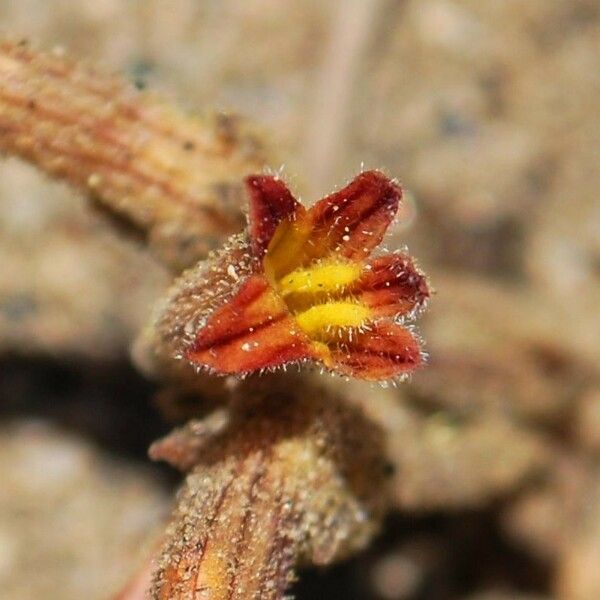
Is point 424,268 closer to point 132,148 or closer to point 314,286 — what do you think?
point 132,148

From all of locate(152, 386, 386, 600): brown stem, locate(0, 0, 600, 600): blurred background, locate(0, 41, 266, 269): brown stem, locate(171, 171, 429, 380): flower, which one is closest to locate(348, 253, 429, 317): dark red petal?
locate(171, 171, 429, 380): flower

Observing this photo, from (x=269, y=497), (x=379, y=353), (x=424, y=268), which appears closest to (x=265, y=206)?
(x=379, y=353)

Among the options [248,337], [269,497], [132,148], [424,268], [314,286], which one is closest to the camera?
[248,337]

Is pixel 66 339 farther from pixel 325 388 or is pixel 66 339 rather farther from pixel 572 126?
pixel 572 126

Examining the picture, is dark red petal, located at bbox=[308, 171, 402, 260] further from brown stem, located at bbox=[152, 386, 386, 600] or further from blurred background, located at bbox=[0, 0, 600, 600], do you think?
blurred background, located at bbox=[0, 0, 600, 600]

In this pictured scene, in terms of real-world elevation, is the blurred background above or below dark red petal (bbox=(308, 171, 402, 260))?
above

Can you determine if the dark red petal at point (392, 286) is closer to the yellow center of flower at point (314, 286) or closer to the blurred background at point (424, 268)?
the yellow center of flower at point (314, 286)

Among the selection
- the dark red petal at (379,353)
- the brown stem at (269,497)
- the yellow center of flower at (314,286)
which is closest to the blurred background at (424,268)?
the brown stem at (269,497)
